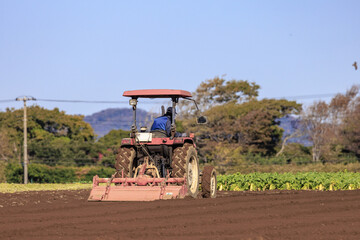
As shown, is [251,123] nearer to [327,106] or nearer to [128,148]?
[327,106]

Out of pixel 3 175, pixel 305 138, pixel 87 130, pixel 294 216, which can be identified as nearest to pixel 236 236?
pixel 294 216

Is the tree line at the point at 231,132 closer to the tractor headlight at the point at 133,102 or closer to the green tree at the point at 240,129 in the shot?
the green tree at the point at 240,129

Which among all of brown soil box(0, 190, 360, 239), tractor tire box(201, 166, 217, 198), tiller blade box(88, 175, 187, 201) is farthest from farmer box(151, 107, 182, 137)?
brown soil box(0, 190, 360, 239)

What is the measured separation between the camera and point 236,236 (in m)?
8.05

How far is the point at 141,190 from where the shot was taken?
12.7 m

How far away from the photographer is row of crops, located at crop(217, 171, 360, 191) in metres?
19.8

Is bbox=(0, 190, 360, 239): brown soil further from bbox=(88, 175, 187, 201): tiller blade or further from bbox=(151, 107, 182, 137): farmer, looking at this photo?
bbox=(151, 107, 182, 137): farmer

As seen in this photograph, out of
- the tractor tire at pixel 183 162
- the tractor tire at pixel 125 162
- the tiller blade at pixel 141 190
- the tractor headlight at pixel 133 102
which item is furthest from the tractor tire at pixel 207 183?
the tractor headlight at pixel 133 102

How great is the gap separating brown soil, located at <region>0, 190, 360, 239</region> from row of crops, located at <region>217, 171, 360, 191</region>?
7487 mm

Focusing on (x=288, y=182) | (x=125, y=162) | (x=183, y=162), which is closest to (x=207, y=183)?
(x=183, y=162)

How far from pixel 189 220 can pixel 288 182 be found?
11.6 metres

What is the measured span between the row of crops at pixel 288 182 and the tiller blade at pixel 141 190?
8.03 m

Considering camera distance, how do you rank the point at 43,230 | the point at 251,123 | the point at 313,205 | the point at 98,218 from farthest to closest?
the point at 251,123, the point at 313,205, the point at 98,218, the point at 43,230

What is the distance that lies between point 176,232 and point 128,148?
19.3ft
